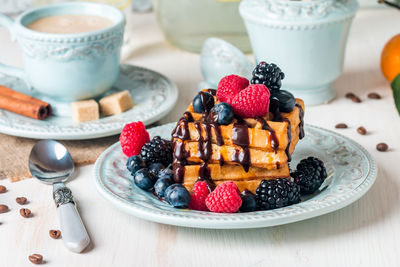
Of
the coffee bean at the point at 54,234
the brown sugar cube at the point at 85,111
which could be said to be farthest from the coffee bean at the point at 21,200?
the brown sugar cube at the point at 85,111

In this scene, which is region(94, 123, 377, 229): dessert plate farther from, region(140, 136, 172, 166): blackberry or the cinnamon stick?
the cinnamon stick

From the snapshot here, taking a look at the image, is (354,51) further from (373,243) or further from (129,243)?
(129,243)

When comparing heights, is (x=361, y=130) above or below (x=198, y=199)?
below

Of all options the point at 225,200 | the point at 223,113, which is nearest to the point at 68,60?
the point at 223,113

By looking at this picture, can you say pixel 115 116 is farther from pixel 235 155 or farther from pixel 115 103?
pixel 235 155

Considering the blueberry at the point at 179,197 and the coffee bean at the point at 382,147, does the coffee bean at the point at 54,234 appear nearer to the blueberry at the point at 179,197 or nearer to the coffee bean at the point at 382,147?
the blueberry at the point at 179,197

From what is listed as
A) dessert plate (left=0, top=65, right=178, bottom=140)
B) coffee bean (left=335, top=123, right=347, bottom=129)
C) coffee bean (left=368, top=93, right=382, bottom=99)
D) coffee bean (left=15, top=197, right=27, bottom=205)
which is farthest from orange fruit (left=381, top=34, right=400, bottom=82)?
coffee bean (left=15, top=197, right=27, bottom=205)
